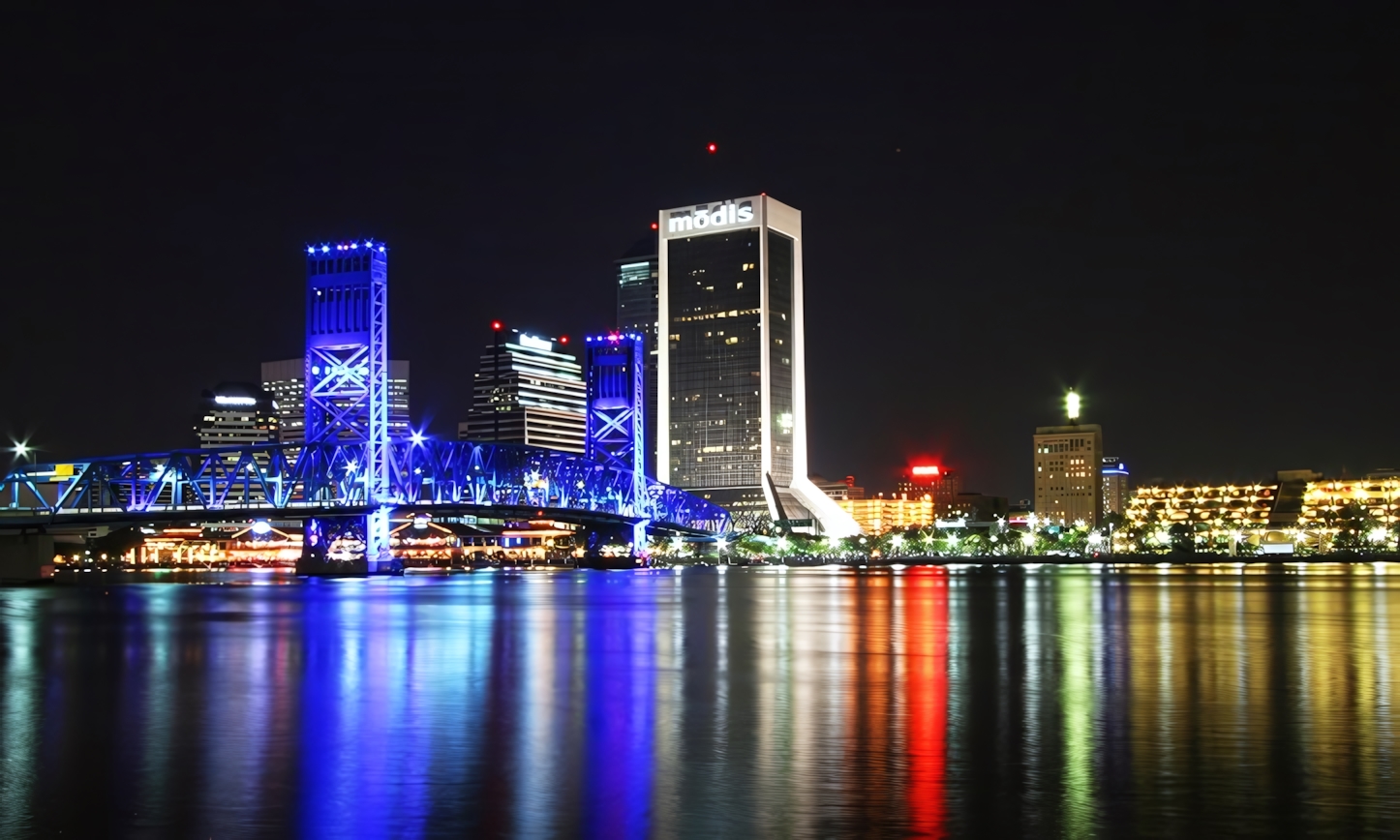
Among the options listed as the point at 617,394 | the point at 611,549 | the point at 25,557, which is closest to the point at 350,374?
the point at 25,557

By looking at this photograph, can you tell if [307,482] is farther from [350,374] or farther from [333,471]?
[350,374]

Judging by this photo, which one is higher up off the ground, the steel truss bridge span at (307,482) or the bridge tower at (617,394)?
the bridge tower at (617,394)

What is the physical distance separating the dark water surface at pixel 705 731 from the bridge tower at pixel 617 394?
12837cm

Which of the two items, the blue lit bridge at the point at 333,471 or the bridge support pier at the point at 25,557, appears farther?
the blue lit bridge at the point at 333,471

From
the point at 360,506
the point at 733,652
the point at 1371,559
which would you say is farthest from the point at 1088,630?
the point at 1371,559

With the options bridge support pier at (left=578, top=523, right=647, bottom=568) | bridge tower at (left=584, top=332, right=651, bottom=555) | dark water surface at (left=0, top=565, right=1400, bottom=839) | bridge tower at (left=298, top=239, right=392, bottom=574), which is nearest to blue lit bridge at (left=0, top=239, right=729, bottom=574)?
bridge tower at (left=298, top=239, right=392, bottom=574)

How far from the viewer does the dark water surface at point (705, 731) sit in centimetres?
1556

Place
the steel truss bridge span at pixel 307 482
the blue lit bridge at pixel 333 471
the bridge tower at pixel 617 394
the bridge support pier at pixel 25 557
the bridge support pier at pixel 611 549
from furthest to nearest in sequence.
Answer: the bridge tower at pixel 617 394, the bridge support pier at pixel 611 549, the blue lit bridge at pixel 333 471, the steel truss bridge span at pixel 307 482, the bridge support pier at pixel 25 557

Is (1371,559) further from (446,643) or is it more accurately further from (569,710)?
(569,710)

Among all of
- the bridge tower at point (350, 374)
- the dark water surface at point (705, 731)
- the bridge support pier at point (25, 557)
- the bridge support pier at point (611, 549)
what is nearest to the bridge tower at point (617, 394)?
the bridge support pier at point (611, 549)

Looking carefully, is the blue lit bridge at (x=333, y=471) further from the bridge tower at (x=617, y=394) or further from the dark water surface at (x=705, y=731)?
the dark water surface at (x=705, y=731)

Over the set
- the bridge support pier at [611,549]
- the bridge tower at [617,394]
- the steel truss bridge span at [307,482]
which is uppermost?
the bridge tower at [617,394]

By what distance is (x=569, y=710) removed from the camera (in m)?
24.8

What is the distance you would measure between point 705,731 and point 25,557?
10340 centimetres
